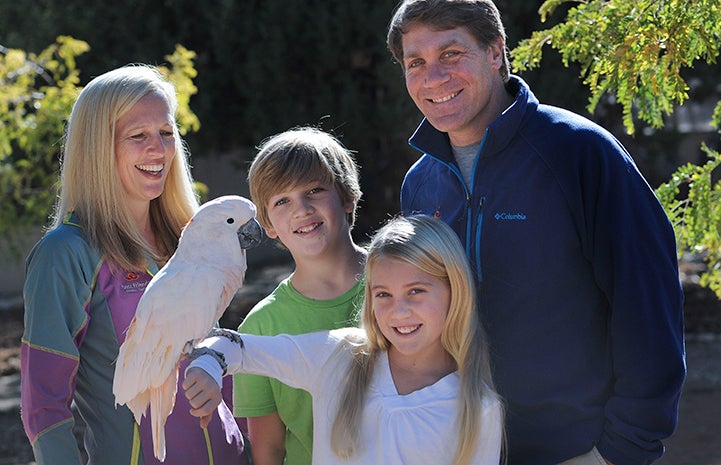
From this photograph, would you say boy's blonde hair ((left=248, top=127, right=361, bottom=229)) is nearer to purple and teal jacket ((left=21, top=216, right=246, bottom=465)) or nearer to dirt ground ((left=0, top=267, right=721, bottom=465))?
purple and teal jacket ((left=21, top=216, right=246, bottom=465))

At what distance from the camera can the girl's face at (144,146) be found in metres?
2.63

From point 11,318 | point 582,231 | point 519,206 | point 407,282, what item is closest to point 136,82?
point 407,282

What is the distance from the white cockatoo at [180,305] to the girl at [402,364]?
0.09m

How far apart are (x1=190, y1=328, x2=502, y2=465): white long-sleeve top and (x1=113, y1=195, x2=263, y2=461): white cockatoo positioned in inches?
3.8

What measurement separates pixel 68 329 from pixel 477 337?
1.19m

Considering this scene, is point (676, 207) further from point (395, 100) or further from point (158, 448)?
point (395, 100)

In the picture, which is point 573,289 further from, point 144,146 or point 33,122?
point 33,122

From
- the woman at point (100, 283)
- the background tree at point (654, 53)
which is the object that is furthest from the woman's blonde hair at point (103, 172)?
the background tree at point (654, 53)

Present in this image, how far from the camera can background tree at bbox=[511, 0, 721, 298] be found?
272 centimetres

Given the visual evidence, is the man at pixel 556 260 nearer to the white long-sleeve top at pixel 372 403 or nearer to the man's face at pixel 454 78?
the man's face at pixel 454 78

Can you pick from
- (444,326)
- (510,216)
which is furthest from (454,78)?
(444,326)

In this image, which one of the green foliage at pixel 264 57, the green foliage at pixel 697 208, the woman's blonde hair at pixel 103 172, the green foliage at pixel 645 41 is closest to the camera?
the woman's blonde hair at pixel 103 172

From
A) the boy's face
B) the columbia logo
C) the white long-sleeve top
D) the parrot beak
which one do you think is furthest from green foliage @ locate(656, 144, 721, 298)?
the parrot beak

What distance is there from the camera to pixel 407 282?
7.41ft
